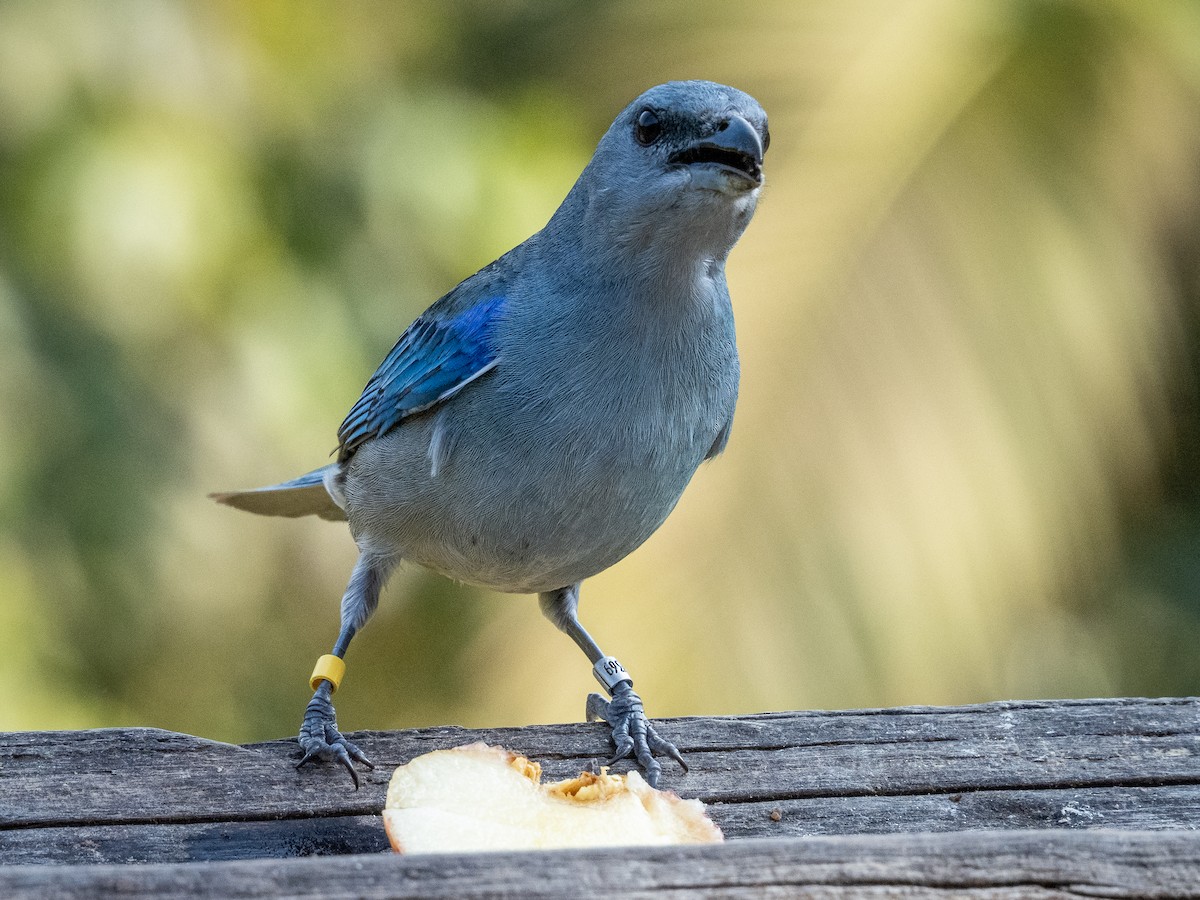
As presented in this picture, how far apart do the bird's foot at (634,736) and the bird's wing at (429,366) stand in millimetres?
922

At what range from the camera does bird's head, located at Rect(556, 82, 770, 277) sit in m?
3.23

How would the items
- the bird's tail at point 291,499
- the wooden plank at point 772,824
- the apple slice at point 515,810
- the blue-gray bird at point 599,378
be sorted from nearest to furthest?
the apple slice at point 515,810
the wooden plank at point 772,824
the blue-gray bird at point 599,378
the bird's tail at point 291,499

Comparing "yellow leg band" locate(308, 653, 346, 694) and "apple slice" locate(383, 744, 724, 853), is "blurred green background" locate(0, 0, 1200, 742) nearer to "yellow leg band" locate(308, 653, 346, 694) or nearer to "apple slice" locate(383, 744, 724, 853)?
"yellow leg band" locate(308, 653, 346, 694)

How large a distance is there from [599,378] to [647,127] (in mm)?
625

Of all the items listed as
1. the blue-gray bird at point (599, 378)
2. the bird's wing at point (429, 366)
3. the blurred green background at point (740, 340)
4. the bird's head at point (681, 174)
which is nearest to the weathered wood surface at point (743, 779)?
the blue-gray bird at point (599, 378)

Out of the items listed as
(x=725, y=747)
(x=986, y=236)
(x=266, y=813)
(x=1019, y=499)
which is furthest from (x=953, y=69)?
(x=266, y=813)

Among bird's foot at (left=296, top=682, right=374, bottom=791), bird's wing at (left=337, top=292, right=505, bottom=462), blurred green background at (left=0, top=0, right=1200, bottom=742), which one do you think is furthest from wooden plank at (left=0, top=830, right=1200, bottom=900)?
blurred green background at (left=0, top=0, right=1200, bottom=742)

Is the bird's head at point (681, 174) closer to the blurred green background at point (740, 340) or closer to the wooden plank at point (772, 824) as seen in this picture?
the wooden plank at point (772, 824)

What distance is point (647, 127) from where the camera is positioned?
135 inches

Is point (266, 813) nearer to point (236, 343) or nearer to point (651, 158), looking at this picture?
point (651, 158)

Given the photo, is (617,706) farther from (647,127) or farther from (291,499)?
(291,499)

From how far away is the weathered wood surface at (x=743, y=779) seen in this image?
2.80 meters

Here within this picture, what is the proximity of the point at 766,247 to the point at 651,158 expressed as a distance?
8.82ft

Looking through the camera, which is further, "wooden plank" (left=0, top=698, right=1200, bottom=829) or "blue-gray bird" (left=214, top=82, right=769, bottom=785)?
"blue-gray bird" (left=214, top=82, right=769, bottom=785)
